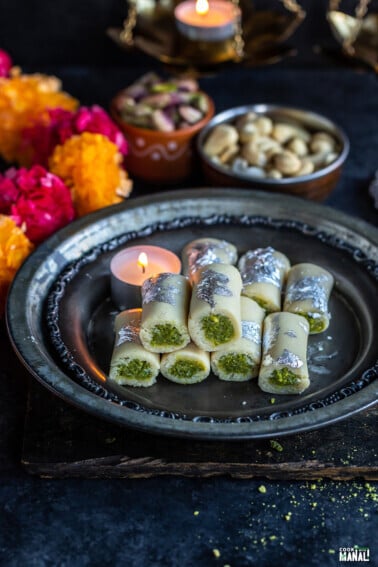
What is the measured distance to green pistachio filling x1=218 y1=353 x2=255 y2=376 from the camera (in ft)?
3.47

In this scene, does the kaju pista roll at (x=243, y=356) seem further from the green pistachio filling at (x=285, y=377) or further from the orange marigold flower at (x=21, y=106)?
the orange marigold flower at (x=21, y=106)

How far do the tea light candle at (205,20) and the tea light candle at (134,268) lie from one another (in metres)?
0.46

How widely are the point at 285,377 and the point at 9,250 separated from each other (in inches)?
18.9

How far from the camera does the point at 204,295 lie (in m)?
1.05

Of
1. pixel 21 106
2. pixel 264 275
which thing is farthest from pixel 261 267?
pixel 21 106

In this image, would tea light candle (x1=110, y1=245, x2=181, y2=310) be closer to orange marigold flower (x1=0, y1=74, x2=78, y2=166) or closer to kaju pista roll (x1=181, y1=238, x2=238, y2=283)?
kaju pista roll (x1=181, y1=238, x2=238, y2=283)

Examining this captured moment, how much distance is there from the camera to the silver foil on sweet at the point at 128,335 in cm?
107

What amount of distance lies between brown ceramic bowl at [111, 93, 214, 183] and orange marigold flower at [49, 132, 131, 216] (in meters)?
0.13

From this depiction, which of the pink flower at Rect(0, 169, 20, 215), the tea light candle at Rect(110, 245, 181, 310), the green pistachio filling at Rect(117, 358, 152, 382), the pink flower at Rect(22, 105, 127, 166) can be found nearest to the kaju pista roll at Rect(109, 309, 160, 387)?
the green pistachio filling at Rect(117, 358, 152, 382)

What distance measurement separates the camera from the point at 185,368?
106cm

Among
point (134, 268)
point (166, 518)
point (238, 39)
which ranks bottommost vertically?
point (166, 518)

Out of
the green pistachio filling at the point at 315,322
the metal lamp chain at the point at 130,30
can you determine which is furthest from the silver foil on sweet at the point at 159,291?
the metal lamp chain at the point at 130,30

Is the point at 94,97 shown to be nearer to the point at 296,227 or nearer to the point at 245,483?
the point at 296,227

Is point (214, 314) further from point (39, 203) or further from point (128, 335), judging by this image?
point (39, 203)
